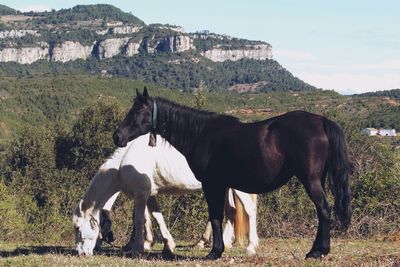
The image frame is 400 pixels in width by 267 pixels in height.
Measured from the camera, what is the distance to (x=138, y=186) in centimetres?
1018

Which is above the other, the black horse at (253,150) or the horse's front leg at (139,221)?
the black horse at (253,150)

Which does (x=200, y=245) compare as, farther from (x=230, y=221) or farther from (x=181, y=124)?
(x=181, y=124)

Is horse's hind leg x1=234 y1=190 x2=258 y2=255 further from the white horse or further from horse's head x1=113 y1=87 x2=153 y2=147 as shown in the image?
horse's head x1=113 y1=87 x2=153 y2=147

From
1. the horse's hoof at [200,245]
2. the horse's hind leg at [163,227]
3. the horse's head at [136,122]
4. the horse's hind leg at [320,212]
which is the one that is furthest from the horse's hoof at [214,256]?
the horse's hoof at [200,245]

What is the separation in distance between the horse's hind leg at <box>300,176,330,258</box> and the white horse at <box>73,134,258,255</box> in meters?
1.85

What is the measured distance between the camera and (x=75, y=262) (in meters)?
8.41

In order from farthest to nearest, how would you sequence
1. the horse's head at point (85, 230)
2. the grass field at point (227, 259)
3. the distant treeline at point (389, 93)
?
the distant treeline at point (389, 93) < the horse's head at point (85, 230) < the grass field at point (227, 259)

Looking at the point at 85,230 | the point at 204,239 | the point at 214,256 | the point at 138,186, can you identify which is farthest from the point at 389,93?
the point at 214,256

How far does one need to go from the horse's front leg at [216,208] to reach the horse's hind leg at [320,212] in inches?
51.8

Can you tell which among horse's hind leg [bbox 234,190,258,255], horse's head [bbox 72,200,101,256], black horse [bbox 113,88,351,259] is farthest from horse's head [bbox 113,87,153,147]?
horse's hind leg [bbox 234,190,258,255]

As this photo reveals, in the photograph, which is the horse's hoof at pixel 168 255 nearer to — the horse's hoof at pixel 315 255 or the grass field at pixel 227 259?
the grass field at pixel 227 259

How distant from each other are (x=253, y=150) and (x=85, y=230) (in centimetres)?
347

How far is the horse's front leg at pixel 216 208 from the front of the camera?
342 inches

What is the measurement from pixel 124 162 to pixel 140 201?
771 millimetres
